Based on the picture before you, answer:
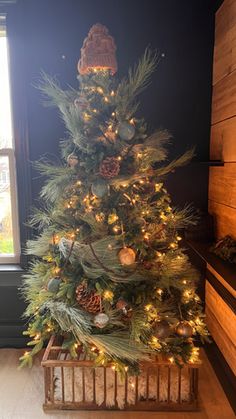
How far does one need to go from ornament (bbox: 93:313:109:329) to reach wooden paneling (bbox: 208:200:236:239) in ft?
2.86

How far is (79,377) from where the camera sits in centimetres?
162

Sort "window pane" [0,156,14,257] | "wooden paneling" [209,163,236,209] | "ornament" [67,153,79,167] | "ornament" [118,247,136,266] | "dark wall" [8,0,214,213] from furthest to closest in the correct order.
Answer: "window pane" [0,156,14,257]
"dark wall" [8,0,214,213]
"wooden paneling" [209,163,236,209]
"ornament" [67,153,79,167]
"ornament" [118,247,136,266]

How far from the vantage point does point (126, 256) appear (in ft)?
4.44

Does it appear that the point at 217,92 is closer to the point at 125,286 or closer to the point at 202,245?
the point at 202,245

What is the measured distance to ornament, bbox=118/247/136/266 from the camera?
135 centimetres

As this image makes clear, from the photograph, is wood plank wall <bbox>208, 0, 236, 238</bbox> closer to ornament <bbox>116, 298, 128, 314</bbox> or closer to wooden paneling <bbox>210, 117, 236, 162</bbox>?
wooden paneling <bbox>210, 117, 236, 162</bbox>

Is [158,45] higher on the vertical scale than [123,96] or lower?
higher

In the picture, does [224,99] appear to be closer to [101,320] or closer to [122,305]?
[122,305]

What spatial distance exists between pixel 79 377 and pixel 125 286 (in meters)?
Answer: 0.60

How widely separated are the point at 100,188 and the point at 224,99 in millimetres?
986

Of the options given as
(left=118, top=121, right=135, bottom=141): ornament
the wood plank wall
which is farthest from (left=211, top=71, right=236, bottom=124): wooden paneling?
(left=118, top=121, right=135, bottom=141): ornament

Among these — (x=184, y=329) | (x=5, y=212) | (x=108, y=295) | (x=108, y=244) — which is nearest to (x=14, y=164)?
(x=5, y=212)

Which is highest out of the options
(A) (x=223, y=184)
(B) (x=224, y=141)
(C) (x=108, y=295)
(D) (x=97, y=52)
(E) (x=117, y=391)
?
(D) (x=97, y=52)

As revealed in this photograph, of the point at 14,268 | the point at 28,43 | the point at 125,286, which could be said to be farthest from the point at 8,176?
the point at 125,286
